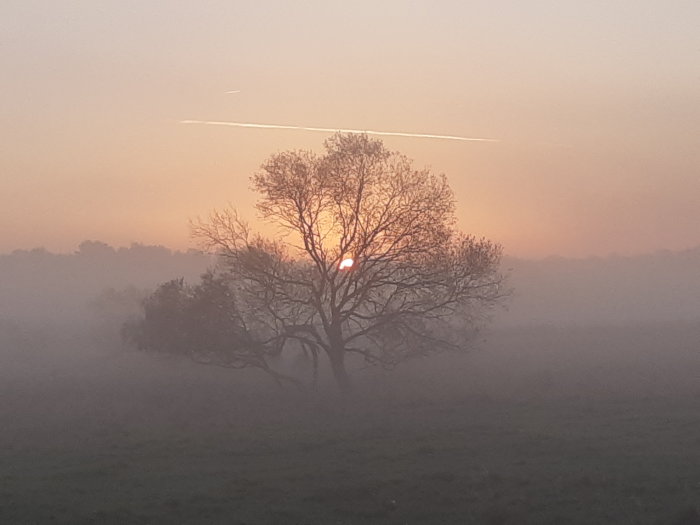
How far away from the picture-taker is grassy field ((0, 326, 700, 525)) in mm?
18453

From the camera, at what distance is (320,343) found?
43125 millimetres

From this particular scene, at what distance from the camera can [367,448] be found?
26344 mm

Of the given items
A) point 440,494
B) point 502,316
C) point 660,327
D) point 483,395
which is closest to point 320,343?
point 483,395

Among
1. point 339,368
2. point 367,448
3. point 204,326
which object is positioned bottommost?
point 367,448

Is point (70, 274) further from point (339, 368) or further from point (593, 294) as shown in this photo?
point (339, 368)

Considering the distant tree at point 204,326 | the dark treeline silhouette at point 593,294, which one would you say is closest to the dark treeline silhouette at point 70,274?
the dark treeline silhouette at point 593,294

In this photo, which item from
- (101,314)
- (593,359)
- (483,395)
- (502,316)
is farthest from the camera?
(502,316)

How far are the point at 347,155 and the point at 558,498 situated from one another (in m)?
25.6

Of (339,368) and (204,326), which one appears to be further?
(339,368)

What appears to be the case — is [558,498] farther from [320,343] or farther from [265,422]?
[320,343]

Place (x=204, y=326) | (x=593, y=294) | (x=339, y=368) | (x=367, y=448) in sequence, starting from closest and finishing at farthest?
(x=367, y=448) < (x=204, y=326) < (x=339, y=368) < (x=593, y=294)

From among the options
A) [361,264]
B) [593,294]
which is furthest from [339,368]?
[593,294]

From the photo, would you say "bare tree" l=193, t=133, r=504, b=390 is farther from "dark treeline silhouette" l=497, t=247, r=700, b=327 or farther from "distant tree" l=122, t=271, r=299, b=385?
"dark treeline silhouette" l=497, t=247, r=700, b=327

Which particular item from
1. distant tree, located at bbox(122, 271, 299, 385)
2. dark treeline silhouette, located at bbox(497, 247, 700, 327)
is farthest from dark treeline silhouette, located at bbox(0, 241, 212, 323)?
distant tree, located at bbox(122, 271, 299, 385)
